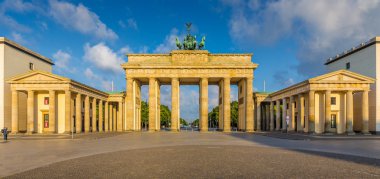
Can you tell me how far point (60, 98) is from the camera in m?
52.2

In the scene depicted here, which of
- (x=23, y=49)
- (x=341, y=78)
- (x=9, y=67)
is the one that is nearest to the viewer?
(x=341, y=78)

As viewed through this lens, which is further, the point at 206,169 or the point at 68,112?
the point at 68,112

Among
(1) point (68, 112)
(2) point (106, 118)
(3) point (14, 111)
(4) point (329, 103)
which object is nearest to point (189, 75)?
(2) point (106, 118)

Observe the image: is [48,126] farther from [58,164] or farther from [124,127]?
[58,164]

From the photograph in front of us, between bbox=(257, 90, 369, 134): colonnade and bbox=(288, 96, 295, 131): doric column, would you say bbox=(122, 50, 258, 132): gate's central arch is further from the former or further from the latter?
bbox=(257, 90, 369, 134): colonnade

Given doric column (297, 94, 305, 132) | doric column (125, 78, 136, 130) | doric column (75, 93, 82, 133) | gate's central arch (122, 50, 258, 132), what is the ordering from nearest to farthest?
doric column (75, 93, 82, 133), doric column (297, 94, 305, 132), gate's central arch (122, 50, 258, 132), doric column (125, 78, 136, 130)

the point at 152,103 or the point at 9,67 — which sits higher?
the point at 9,67

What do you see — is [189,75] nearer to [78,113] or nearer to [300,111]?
[300,111]

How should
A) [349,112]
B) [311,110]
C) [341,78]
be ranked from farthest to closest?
[349,112]
[311,110]
[341,78]

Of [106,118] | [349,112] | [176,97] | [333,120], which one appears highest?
[176,97]

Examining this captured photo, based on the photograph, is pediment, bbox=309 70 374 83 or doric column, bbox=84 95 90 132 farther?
doric column, bbox=84 95 90 132

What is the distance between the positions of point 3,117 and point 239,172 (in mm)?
49093

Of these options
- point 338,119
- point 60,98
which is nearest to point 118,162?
point 60,98

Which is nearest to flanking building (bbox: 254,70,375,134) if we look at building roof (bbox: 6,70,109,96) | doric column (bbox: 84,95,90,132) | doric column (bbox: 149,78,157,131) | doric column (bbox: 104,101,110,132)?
doric column (bbox: 149,78,157,131)
